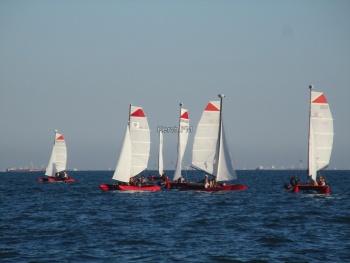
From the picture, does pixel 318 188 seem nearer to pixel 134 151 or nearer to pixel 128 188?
pixel 128 188

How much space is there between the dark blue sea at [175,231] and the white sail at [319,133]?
37.0ft

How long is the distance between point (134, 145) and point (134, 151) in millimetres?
699

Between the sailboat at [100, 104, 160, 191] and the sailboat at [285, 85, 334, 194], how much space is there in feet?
56.7

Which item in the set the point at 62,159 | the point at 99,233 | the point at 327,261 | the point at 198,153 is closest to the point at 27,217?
the point at 99,233

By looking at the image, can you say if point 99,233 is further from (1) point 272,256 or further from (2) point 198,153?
(2) point 198,153

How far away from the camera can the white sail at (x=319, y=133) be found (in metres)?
67.0

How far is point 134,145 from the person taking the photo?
71.2 metres

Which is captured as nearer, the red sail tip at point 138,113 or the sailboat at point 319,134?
the sailboat at point 319,134

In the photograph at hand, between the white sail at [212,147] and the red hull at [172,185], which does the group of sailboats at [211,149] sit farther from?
the red hull at [172,185]

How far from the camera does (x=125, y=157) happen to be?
70688mm

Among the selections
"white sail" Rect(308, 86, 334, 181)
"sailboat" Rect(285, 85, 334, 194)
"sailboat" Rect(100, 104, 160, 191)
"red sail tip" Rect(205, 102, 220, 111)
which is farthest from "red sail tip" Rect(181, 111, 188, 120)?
"white sail" Rect(308, 86, 334, 181)

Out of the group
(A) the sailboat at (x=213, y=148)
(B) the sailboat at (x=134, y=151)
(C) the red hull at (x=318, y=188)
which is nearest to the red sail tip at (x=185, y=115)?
(B) the sailboat at (x=134, y=151)

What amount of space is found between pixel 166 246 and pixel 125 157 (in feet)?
133

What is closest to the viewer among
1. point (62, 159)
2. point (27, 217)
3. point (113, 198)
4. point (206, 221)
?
point (206, 221)
